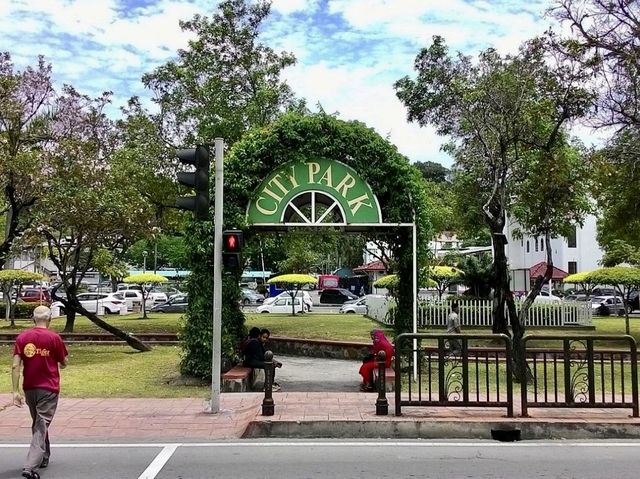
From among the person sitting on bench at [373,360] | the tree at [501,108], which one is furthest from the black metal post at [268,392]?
the tree at [501,108]

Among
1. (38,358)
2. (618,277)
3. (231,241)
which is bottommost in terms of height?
(38,358)

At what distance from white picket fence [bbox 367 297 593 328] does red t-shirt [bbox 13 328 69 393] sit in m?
19.6

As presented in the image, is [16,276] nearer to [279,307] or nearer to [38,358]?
[279,307]

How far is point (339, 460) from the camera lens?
22.5 ft

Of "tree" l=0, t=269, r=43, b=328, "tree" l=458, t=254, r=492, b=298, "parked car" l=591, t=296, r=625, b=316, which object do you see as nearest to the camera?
"tree" l=0, t=269, r=43, b=328

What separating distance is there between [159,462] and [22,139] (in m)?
17.3

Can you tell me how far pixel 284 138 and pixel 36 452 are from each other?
766 centimetres

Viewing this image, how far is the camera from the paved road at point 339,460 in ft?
20.7

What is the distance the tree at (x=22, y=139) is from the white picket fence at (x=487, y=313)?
13.7 meters

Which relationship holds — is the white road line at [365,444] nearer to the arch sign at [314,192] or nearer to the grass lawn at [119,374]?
the grass lawn at [119,374]

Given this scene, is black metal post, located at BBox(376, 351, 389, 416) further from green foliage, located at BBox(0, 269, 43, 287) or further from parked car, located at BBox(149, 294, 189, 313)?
parked car, located at BBox(149, 294, 189, 313)

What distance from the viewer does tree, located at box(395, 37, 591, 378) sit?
44.0 feet

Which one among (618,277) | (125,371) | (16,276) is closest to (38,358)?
(125,371)

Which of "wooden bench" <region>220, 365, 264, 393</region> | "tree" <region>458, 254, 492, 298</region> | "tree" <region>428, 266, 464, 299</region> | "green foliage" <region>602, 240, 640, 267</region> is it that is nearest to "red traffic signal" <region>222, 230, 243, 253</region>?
"wooden bench" <region>220, 365, 264, 393</region>
